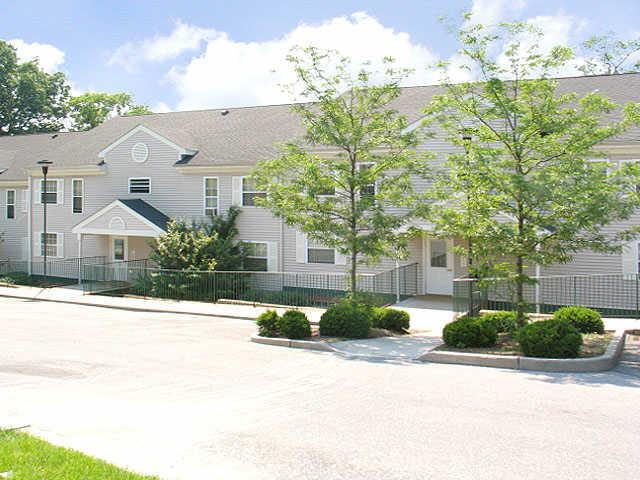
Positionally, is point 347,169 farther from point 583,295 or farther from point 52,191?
point 52,191

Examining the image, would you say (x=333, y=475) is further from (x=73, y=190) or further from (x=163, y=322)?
(x=73, y=190)

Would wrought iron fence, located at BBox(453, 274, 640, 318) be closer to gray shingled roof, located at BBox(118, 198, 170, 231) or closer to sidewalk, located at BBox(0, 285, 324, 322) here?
sidewalk, located at BBox(0, 285, 324, 322)

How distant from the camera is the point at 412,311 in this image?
70.6ft

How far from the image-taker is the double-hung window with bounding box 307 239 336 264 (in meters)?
26.7

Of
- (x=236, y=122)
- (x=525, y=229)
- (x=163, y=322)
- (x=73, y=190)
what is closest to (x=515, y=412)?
(x=525, y=229)

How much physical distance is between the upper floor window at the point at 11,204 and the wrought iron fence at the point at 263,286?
1122 centimetres

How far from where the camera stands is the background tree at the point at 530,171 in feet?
45.3

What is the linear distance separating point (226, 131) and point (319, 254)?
876 cm

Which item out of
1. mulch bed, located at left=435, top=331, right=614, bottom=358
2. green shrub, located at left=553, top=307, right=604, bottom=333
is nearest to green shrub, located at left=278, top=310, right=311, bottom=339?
mulch bed, located at left=435, top=331, right=614, bottom=358

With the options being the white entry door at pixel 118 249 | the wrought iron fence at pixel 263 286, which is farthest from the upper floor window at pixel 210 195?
the white entry door at pixel 118 249

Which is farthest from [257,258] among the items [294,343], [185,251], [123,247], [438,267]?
[294,343]

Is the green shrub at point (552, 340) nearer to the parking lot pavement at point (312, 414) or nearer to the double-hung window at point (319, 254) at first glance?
the parking lot pavement at point (312, 414)

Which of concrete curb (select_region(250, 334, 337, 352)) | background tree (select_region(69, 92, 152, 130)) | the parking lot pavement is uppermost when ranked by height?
background tree (select_region(69, 92, 152, 130))

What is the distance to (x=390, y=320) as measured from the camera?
1753cm
